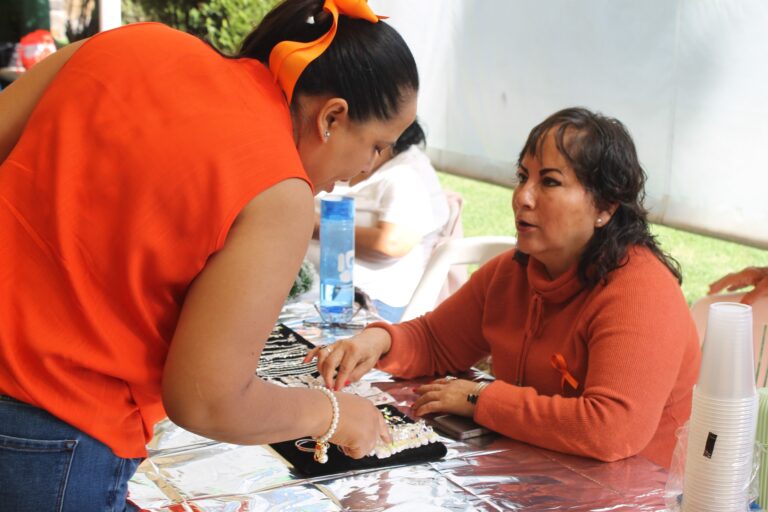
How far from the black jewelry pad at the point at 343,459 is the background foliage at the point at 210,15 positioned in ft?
17.6

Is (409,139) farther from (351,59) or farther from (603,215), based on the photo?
(351,59)

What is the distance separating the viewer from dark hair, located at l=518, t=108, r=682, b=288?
1.84 metres

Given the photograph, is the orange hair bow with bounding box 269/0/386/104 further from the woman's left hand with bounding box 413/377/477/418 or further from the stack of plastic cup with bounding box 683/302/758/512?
the woman's left hand with bounding box 413/377/477/418

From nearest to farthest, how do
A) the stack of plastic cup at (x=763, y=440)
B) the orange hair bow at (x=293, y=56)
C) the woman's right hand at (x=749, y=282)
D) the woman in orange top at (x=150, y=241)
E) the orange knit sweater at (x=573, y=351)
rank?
1. the woman in orange top at (x=150, y=241)
2. the orange hair bow at (x=293, y=56)
3. the stack of plastic cup at (x=763, y=440)
4. the orange knit sweater at (x=573, y=351)
5. the woman's right hand at (x=749, y=282)

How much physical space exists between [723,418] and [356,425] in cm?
47

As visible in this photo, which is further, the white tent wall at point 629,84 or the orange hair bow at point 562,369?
the white tent wall at point 629,84

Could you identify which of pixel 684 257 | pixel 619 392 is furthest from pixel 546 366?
pixel 684 257

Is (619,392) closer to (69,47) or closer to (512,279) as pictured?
(512,279)

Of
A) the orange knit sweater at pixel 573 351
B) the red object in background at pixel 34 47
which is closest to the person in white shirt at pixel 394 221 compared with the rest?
the orange knit sweater at pixel 573 351

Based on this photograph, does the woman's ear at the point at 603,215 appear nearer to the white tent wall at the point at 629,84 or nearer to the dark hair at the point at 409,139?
the dark hair at the point at 409,139

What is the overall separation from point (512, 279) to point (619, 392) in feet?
1.54

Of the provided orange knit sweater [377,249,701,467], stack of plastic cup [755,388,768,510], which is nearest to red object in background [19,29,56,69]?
orange knit sweater [377,249,701,467]

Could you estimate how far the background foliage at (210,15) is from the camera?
6.61m

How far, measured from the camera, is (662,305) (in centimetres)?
170
